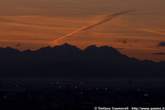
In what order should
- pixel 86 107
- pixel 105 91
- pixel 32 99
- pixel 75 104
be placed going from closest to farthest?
pixel 86 107 < pixel 75 104 < pixel 32 99 < pixel 105 91

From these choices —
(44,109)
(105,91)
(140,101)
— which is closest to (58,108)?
(44,109)

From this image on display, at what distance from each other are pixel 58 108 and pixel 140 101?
565 inches

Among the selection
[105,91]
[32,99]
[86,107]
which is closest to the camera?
[86,107]

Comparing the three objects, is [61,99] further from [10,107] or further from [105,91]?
[105,91]

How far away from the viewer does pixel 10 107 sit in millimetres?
133250

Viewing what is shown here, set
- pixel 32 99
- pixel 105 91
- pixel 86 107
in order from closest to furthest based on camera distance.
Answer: pixel 86 107 → pixel 32 99 → pixel 105 91

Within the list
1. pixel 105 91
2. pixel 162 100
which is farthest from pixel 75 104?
pixel 105 91

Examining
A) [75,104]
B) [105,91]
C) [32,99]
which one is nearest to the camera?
[75,104]

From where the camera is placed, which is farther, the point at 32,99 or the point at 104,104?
the point at 32,99

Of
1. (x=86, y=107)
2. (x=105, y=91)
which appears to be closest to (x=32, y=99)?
(x=86, y=107)

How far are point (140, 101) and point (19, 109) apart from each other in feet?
69.2

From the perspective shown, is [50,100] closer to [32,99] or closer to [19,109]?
[32,99]

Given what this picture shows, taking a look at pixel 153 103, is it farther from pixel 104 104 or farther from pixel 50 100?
pixel 50 100

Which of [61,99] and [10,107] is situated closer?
[10,107]
